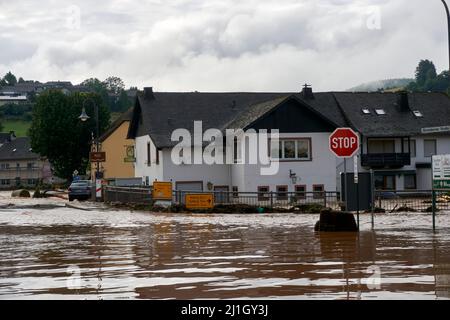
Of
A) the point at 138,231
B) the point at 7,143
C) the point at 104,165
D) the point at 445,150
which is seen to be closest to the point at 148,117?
the point at 445,150

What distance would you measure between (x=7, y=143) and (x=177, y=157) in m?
102

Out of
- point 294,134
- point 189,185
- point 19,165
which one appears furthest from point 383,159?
point 19,165

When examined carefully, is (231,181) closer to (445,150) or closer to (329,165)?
(329,165)

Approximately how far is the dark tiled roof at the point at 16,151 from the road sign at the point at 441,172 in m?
125

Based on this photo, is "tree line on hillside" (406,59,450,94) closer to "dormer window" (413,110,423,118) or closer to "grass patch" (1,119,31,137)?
"grass patch" (1,119,31,137)

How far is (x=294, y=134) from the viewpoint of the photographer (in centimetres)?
5153

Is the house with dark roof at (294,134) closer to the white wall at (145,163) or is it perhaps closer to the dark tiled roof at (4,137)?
the white wall at (145,163)

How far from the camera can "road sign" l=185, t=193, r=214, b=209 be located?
37469 mm

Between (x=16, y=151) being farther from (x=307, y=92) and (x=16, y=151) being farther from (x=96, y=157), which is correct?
(x=96, y=157)

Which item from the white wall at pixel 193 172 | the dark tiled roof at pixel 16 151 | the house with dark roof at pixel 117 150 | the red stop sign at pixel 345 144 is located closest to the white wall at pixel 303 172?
the white wall at pixel 193 172

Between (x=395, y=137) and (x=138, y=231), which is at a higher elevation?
(x=395, y=137)

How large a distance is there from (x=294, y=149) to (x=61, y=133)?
45.0 meters

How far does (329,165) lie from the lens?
52.3 metres
